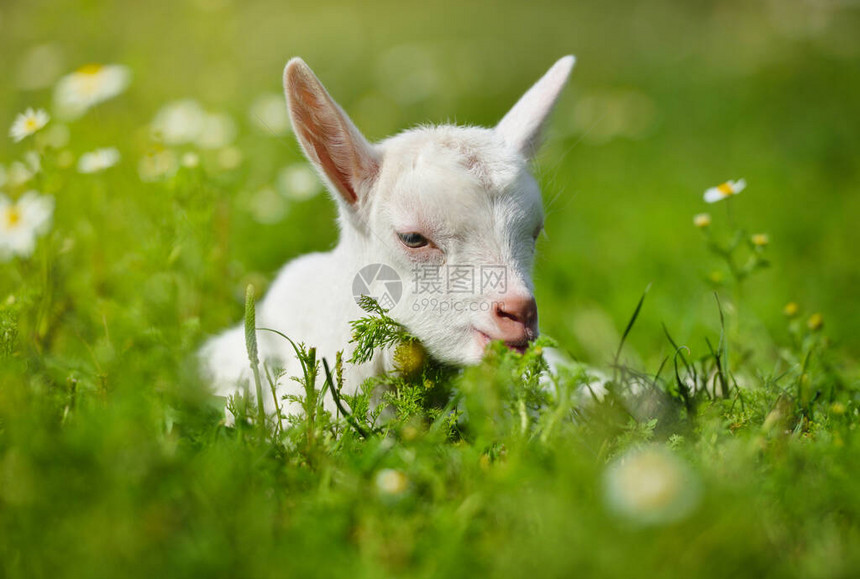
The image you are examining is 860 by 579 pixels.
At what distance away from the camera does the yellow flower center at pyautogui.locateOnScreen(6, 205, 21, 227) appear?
2963 mm

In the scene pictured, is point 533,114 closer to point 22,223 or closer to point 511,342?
point 511,342

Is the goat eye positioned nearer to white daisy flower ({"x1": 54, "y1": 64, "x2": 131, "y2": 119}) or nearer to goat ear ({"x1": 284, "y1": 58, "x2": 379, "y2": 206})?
goat ear ({"x1": 284, "y1": 58, "x2": 379, "y2": 206})

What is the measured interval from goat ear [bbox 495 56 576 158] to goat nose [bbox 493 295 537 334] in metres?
0.84

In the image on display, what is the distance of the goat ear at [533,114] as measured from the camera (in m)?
3.14

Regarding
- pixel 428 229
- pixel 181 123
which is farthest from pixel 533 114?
pixel 181 123

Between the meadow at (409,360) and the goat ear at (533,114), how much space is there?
0.64 ft

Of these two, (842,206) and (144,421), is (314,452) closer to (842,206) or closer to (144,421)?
(144,421)

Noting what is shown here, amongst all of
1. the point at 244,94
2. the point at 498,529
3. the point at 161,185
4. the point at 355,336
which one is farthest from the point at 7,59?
the point at 498,529

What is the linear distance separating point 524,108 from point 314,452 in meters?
1.83

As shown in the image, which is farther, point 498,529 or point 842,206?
point 842,206

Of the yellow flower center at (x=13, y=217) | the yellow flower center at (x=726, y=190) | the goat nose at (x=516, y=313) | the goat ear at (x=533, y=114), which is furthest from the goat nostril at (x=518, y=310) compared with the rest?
the yellow flower center at (x=13, y=217)

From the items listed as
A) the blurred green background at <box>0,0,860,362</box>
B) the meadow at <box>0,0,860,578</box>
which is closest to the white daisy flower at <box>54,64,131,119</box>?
the meadow at <box>0,0,860,578</box>

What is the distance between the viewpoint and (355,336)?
255 centimetres

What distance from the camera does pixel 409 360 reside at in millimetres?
2662
